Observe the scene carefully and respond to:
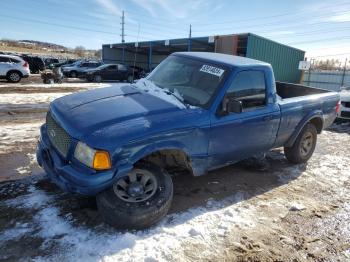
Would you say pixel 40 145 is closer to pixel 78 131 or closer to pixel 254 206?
Result: pixel 78 131

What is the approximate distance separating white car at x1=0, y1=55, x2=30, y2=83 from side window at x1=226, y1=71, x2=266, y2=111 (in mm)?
19169

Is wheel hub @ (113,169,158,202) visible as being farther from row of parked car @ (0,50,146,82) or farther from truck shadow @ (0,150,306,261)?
row of parked car @ (0,50,146,82)

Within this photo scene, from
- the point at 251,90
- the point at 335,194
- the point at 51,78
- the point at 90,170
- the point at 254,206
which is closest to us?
the point at 90,170

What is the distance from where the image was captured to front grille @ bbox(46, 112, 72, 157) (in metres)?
3.64

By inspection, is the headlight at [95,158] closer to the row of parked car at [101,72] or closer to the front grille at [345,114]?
the front grille at [345,114]

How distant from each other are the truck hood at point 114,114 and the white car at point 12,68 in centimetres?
1799

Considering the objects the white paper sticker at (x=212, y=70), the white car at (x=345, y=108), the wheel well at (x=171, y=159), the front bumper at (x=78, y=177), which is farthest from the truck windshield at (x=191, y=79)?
the white car at (x=345, y=108)

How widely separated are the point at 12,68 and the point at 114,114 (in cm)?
1916

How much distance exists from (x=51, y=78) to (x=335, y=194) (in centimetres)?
1983

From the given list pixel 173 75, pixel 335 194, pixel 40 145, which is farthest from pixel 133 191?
pixel 335 194

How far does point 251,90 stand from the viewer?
15.6ft

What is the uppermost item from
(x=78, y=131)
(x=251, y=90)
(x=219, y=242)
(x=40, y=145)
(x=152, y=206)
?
(x=251, y=90)

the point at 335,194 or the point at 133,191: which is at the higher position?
the point at 133,191

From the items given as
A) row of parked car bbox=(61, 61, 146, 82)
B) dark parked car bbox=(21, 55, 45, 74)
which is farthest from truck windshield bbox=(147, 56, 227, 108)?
dark parked car bbox=(21, 55, 45, 74)
